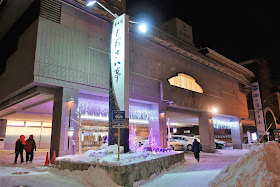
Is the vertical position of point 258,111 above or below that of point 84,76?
below

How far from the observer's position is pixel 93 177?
697 cm

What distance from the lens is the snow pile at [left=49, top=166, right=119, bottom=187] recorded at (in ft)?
21.5

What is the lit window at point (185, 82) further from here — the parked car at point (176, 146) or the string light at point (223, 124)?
the string light at point (223, 124)

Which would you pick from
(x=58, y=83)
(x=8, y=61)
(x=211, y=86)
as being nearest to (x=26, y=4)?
(x=8, y=61)

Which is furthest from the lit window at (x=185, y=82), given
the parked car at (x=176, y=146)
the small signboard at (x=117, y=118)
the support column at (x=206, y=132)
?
the small signboard at (x=117, y=118)

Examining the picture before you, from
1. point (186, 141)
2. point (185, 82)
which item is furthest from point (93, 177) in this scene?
point (186, 141)

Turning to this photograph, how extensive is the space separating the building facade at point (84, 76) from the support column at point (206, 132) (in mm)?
113

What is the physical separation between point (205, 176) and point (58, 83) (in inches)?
388

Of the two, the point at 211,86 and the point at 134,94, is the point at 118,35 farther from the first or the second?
the point at 211,86

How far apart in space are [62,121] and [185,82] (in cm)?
1390

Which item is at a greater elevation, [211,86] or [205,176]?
[211,86]

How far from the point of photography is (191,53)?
2316 cm

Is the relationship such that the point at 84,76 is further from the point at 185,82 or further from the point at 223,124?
the point at 223,124

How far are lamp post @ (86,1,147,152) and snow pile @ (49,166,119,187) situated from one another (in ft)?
9.08
